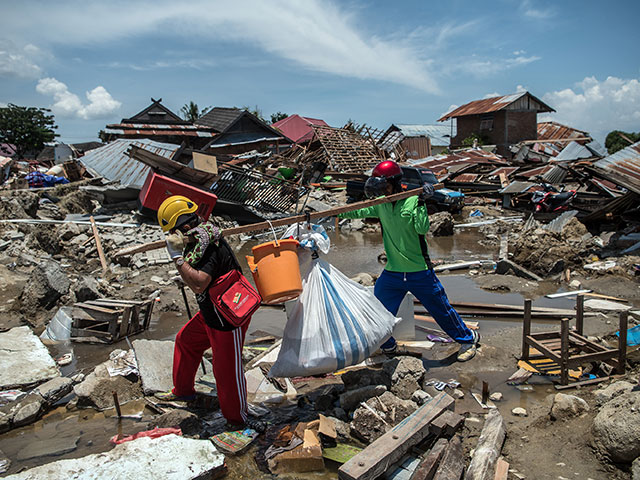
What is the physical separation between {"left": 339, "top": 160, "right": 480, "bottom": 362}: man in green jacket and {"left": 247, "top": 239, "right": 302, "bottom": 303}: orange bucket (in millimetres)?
1128

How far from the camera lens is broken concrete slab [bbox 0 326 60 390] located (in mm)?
3979

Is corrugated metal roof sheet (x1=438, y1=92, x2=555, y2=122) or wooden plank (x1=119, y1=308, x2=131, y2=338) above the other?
corrugated metal roof sheet (x1=438, y1=92, x2=555, y2=122)

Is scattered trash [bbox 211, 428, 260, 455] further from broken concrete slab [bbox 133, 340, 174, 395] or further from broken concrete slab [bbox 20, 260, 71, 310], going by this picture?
broken concrete slab [bbox 20, 260, 71, 310]

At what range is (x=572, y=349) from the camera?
3891mm

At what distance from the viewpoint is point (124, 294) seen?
7.48 metres

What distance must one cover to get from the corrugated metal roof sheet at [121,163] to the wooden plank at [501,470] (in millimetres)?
13431

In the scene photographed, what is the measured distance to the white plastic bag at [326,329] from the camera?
2.96 metres

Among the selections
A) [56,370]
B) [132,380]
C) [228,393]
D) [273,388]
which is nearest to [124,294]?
[56,370]

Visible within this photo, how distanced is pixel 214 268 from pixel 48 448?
175 cm

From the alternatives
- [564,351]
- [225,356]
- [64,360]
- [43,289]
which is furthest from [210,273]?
[43,289]

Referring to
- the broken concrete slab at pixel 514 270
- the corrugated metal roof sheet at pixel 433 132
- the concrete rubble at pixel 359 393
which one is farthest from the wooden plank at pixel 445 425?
the corrugated metal roof sheet at pixel 433 132

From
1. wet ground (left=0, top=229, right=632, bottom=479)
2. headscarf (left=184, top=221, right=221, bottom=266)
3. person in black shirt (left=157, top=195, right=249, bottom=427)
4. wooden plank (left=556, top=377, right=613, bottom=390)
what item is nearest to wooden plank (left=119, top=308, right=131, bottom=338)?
wet ground (left=0, top=229, right=632, bottom=479)

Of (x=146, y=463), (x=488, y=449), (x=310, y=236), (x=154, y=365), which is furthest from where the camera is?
(x=154, y=365)

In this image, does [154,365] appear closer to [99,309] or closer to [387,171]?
[99,309]
